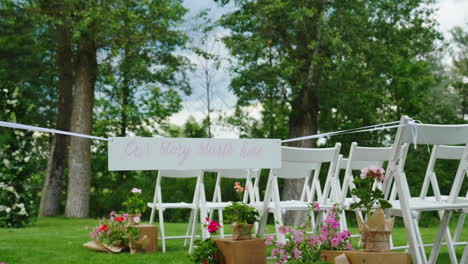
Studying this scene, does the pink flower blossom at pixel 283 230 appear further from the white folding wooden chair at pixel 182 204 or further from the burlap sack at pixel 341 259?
the white folding wooden chair at pixel 182 204

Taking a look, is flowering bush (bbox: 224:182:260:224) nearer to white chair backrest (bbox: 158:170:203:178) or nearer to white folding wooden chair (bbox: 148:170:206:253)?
white folding wooden chair (bbox: 148:170:206:253)

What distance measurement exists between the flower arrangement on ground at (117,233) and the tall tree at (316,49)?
18.4 ft

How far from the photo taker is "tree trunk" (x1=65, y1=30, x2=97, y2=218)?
38.5 feet

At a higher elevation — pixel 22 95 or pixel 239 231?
pixel 22 95

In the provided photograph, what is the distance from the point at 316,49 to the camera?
36.8ft

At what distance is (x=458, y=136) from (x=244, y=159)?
142 centimetres

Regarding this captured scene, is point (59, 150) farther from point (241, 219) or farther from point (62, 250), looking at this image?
point (241, 219)

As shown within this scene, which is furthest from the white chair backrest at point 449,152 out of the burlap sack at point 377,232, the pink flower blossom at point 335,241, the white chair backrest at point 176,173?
the white chair backrest at point 176,173

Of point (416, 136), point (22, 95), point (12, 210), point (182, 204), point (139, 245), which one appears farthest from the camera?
point (22, 95)

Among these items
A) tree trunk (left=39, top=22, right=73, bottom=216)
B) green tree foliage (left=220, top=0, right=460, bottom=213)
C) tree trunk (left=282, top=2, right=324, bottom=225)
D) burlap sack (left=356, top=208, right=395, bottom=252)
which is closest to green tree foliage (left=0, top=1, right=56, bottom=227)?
tree trunk (left=39, top=22, right=73, bottom=216)

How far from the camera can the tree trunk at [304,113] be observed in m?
11.3

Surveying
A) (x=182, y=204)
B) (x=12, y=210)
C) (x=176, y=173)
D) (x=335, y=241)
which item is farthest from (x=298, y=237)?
(x=12, y=210)

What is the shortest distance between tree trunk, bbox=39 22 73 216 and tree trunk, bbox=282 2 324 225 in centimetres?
488

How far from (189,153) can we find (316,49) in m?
7.57
